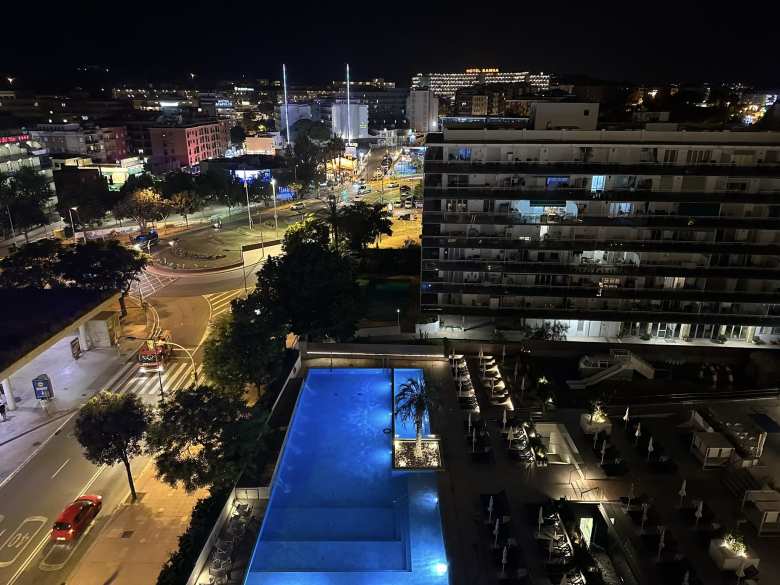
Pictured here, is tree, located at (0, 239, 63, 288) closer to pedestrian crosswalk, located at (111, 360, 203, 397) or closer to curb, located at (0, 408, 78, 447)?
pedestrian crosswalk, located at (111, 360, 203, 397)

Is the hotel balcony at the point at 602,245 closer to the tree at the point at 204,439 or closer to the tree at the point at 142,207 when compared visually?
the tree at the point at 204,439

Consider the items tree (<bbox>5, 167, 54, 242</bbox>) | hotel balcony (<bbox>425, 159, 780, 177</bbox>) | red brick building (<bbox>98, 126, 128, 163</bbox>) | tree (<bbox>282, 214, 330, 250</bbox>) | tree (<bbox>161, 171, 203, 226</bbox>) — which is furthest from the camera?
red brick building (<bbox>98, 126, 128, 163</bbox>)

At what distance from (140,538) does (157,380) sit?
720 inches

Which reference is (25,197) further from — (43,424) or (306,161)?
(43,424)

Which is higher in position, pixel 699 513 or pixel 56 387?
pixel 699 513

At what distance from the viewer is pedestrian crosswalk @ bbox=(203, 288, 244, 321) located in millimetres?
59416

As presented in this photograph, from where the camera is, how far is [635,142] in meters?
44.1

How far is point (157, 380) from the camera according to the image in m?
45.5

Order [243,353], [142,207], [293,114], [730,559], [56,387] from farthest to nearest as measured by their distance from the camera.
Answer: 1. [293,114]
2. [142,207]
3. [56,387]
4. [243,353]
5. [730,559]

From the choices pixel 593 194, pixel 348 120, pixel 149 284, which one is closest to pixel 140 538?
pixel 593 194

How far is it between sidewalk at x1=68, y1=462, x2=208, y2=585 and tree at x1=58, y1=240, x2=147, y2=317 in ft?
83.9

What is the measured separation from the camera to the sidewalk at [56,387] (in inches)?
1464

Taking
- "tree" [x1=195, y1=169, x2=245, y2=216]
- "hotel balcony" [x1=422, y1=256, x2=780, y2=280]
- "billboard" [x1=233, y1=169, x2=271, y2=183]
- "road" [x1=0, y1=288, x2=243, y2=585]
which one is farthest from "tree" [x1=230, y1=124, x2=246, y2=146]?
"hotel balcony" [x1=422, y1=256, x2=780, y2=280]

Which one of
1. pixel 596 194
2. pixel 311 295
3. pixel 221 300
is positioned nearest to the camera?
pixel 596 194
